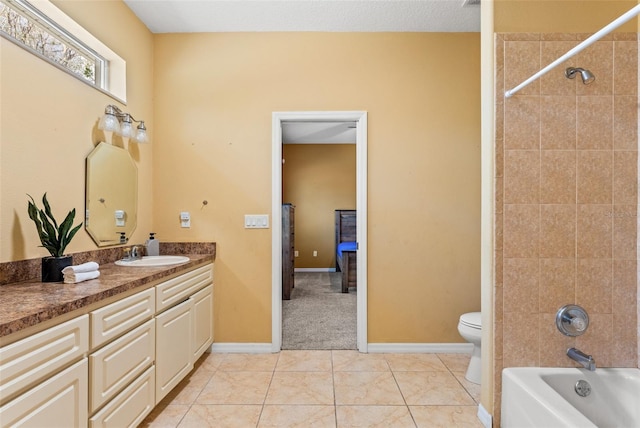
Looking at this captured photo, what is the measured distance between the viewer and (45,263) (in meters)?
1.52

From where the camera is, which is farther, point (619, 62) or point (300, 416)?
point (300, 416)

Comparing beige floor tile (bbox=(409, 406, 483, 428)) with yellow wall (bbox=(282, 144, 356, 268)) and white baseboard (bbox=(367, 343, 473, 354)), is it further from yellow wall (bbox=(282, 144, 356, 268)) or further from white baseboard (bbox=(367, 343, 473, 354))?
yellow wall (bbox=(282, 144, 356, 268))

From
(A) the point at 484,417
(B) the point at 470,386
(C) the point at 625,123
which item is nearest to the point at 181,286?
(A) the point at 484,417

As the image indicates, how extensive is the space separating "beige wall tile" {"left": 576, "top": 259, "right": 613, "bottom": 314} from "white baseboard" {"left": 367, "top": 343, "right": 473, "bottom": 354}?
1.26 metres

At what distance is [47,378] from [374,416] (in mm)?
1567

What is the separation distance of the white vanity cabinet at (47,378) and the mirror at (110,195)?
3.49 feet

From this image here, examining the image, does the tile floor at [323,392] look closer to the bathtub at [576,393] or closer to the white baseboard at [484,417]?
the white baseboard at [484,417]

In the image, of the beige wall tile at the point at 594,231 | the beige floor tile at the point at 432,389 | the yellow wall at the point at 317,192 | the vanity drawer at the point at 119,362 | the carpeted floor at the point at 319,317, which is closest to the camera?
the vanity drawer at the point at 119,362

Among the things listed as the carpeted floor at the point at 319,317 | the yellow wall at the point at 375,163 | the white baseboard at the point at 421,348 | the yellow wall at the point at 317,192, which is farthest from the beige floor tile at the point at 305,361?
the yellow wall at the point at 317,192

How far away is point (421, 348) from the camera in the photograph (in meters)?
2.64

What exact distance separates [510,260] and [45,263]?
2297 mm

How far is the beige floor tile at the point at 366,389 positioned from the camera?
1957mm

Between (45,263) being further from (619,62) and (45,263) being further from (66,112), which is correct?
(619,62)

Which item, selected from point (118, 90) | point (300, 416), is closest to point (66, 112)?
point (118, 90)
